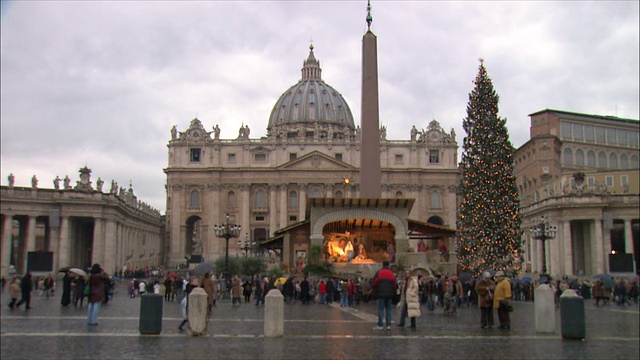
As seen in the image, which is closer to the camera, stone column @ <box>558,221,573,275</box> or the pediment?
stone column @ <box>558,221,573,275</box>

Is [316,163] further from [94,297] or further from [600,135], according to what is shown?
[94,297]

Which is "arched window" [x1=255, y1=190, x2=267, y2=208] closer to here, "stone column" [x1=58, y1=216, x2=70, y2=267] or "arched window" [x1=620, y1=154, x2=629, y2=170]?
"stone column" [x1=58, y1=216, x2=70, y2=267]

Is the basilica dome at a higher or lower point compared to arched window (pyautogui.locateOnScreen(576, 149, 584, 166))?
higher

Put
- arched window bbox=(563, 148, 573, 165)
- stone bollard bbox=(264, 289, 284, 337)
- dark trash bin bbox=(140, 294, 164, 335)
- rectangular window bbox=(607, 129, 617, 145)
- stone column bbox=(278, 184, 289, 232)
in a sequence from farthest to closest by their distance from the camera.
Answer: stone column bbox=(278, 184, 289, 232) → rectangular window bbox=(607, 129, 617, 145) → arched window bbox=(563, 148, 573, 165) → dark trash bin bbox=(140, 294, 164, 335) → stone bollard bbox=(264, 289, 284, 337)

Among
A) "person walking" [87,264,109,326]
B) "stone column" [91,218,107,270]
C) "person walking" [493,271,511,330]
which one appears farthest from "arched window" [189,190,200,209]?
"person walking" [493,271,511,330]

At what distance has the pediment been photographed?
86625mm

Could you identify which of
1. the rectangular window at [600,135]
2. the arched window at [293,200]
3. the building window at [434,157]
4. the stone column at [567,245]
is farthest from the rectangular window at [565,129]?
the arched window at [293,200]

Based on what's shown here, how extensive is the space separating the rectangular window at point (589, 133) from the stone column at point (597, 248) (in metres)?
33.8

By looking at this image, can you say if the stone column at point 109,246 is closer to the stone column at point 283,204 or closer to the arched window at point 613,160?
the stone column at point 283,204

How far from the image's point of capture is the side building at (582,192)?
4478cm

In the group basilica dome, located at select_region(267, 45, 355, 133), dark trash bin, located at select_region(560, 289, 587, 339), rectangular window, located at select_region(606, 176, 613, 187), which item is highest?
basilica dome, located at select_region(267, 45, 355, 133)

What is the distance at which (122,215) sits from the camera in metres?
56.4

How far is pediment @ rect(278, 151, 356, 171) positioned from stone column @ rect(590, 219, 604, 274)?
44253mm

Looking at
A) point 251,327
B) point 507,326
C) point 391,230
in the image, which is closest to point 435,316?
point 507,326
